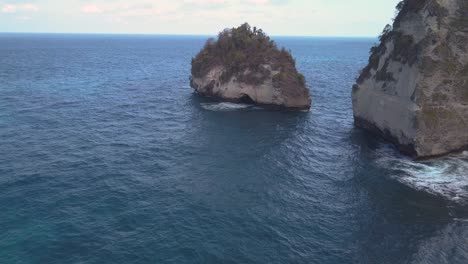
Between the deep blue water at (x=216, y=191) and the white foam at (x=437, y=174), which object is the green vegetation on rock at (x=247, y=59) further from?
the white foam at (x=437, y=174)

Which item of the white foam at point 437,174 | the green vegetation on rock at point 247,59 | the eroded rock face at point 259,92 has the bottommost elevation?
the white foam at point 437,174

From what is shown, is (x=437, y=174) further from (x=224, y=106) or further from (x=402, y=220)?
(x=224, y=106)

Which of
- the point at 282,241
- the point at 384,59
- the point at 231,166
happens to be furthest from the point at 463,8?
the point at 282,241

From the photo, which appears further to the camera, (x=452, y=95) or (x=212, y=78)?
(x=212, y=78)

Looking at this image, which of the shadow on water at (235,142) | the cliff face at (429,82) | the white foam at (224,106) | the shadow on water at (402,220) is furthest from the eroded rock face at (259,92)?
the shadow on water at (402,220)

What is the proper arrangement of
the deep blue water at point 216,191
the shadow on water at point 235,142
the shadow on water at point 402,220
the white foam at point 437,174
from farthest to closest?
1. the shadow on water at point 235,142
2. the white foam at point 437,174
3. the deep blue water at point 216,191
4. the shadow on water at point 402,220

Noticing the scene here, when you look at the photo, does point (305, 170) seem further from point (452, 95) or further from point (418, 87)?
point (452, 95)

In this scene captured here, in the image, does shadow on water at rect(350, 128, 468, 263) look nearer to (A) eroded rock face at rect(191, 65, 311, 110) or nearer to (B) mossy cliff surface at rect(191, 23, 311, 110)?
(A) eroded rock face at rect(191, 65, 311, 110)
